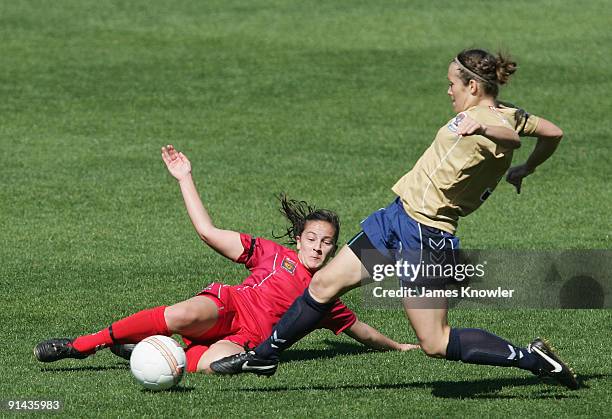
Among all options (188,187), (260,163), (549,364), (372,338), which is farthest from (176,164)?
(260,163)

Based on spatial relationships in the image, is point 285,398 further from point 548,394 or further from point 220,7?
point 220,7

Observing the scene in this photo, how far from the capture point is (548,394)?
23.4ft

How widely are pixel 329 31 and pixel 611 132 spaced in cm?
787

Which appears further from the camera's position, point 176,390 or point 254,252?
point 254,252

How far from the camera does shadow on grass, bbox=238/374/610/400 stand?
7.12 meters

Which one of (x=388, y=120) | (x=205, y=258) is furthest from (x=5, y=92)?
(x=205, y=258)

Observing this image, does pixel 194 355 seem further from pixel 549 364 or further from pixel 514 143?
pixel 514 143

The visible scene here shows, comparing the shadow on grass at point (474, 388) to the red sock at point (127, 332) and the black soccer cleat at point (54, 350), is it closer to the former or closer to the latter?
the red sock at point (127, 332)

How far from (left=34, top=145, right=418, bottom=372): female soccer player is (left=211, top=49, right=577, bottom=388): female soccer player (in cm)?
106

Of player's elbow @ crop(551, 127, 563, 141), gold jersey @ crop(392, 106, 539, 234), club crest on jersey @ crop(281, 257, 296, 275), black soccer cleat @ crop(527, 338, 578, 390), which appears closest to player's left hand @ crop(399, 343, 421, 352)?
club crest on jersey @ crop(281, 257, 296, 275)

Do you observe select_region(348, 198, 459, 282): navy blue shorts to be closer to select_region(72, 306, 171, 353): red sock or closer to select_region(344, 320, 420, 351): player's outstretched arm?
select_region(344, 320, 420, 351): player's outstretched arm

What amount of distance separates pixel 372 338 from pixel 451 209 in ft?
5.87

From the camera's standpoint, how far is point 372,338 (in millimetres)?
8383

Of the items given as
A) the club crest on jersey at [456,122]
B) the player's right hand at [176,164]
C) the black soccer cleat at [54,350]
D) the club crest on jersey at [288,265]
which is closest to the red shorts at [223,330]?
the club crest on jersey at [288,265]
